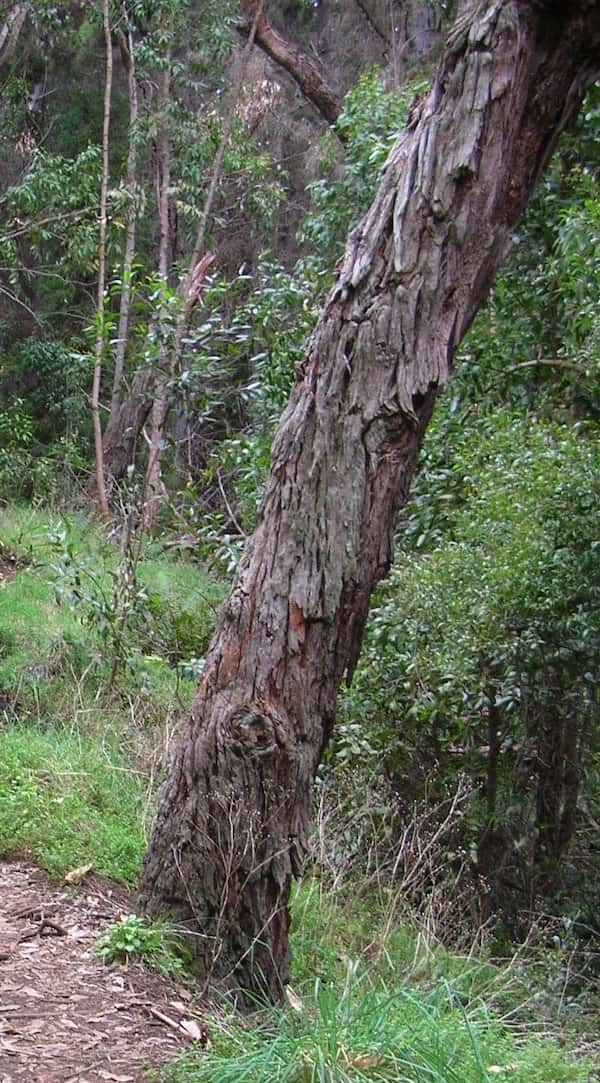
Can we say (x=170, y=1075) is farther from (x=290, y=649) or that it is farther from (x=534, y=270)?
(x=534, y=270)

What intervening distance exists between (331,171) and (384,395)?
10090 millimetres

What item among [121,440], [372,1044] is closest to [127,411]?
[121,440]

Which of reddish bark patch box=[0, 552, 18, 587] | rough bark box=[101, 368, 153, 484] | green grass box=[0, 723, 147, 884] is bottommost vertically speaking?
green grass box=[0, 723, 147, 884]

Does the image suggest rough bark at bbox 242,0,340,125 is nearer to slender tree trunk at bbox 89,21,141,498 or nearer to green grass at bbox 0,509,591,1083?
slender tree trunk at bbox 89,21,141,498

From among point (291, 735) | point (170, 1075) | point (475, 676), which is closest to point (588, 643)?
point (475, 676)

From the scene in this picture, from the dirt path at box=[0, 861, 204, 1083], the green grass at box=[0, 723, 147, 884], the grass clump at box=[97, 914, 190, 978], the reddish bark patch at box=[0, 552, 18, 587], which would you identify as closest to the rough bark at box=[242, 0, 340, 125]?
the reddish bark patch at box=[0, 552, 18, 587]

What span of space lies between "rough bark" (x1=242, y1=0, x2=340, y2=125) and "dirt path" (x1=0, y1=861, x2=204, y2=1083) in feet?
51.8

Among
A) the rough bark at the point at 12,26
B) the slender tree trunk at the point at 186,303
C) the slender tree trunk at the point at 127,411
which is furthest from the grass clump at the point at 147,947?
the rough bark at the point at 12,26

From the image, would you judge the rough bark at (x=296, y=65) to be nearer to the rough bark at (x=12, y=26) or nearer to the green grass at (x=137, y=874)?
the rough bark at (x=12, y=26)

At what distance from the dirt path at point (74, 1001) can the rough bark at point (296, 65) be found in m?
15.8

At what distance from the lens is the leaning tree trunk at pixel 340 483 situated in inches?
178

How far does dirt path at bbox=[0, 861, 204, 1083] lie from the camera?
12.2 feet

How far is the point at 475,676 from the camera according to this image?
702 cm

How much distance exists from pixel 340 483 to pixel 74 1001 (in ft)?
6.80
